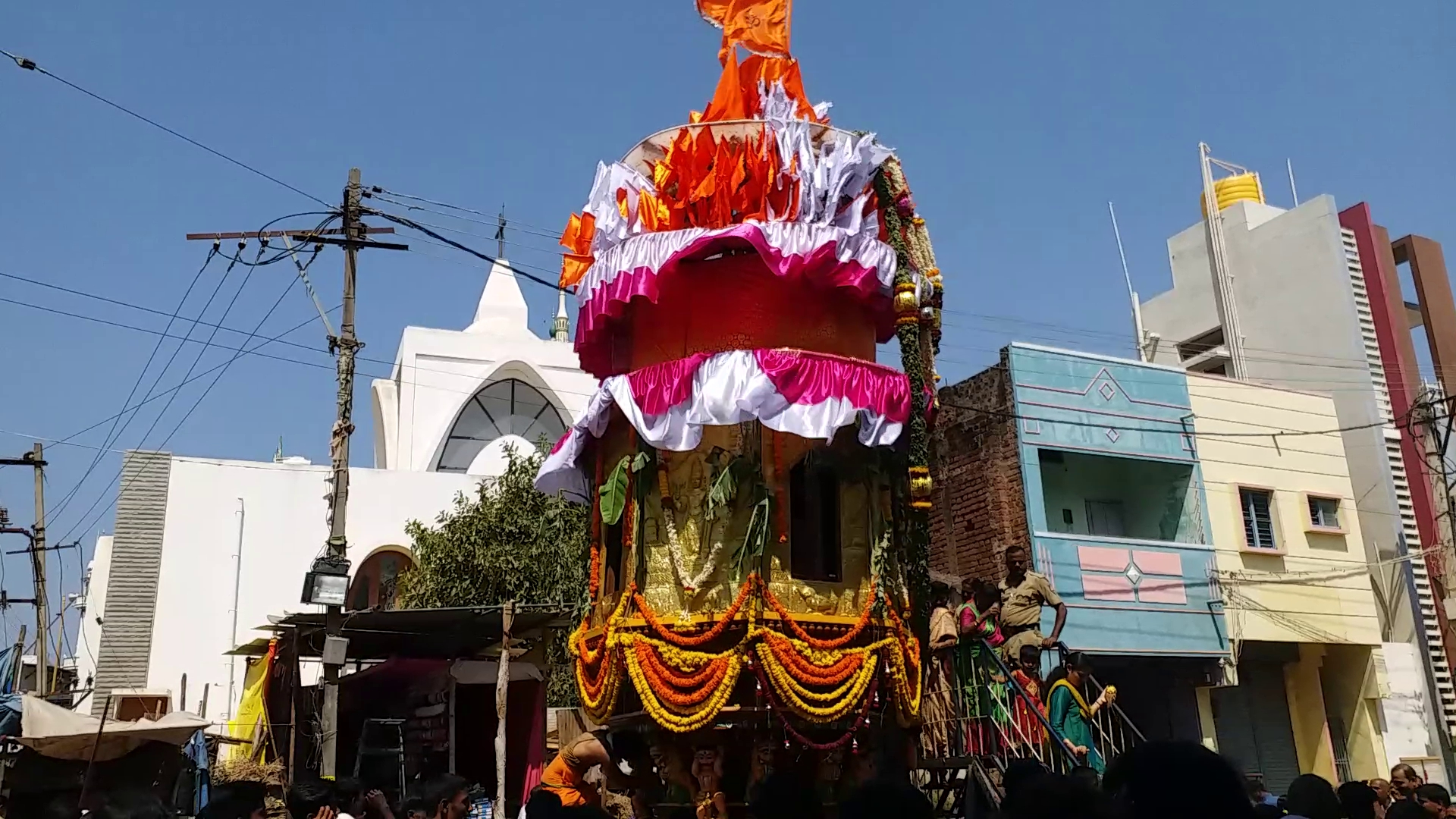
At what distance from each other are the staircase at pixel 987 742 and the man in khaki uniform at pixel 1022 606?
516mm

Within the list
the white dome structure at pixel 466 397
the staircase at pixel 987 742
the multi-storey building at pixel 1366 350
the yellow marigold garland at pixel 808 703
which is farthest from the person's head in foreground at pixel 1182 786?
the white dome structure at pixel 466 397

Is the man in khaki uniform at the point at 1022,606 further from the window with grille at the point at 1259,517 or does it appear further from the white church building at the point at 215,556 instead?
the white church building at the point at 215,556

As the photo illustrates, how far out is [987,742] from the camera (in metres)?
11.7

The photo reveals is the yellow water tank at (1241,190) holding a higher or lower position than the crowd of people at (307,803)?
higher

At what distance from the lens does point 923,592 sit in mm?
12242

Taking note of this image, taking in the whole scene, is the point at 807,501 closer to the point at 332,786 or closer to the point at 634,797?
the point at 634,797

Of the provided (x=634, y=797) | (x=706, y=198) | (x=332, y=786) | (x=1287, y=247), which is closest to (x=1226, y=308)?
(x=1287, y=247)

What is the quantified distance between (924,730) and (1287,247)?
15.7 metres

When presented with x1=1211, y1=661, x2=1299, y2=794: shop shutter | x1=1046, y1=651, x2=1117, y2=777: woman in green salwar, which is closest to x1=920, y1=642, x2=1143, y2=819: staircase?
x1=1046, y1=651, x2=1117, y2=777: woman in green salwar

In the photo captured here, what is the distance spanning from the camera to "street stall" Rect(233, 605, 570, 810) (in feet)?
46.3

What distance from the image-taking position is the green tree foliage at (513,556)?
66.2 feet

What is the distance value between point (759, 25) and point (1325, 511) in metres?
13.7

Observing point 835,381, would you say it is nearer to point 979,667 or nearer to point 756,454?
point 756,454

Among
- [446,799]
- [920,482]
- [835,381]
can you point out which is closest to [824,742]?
[920,482]
